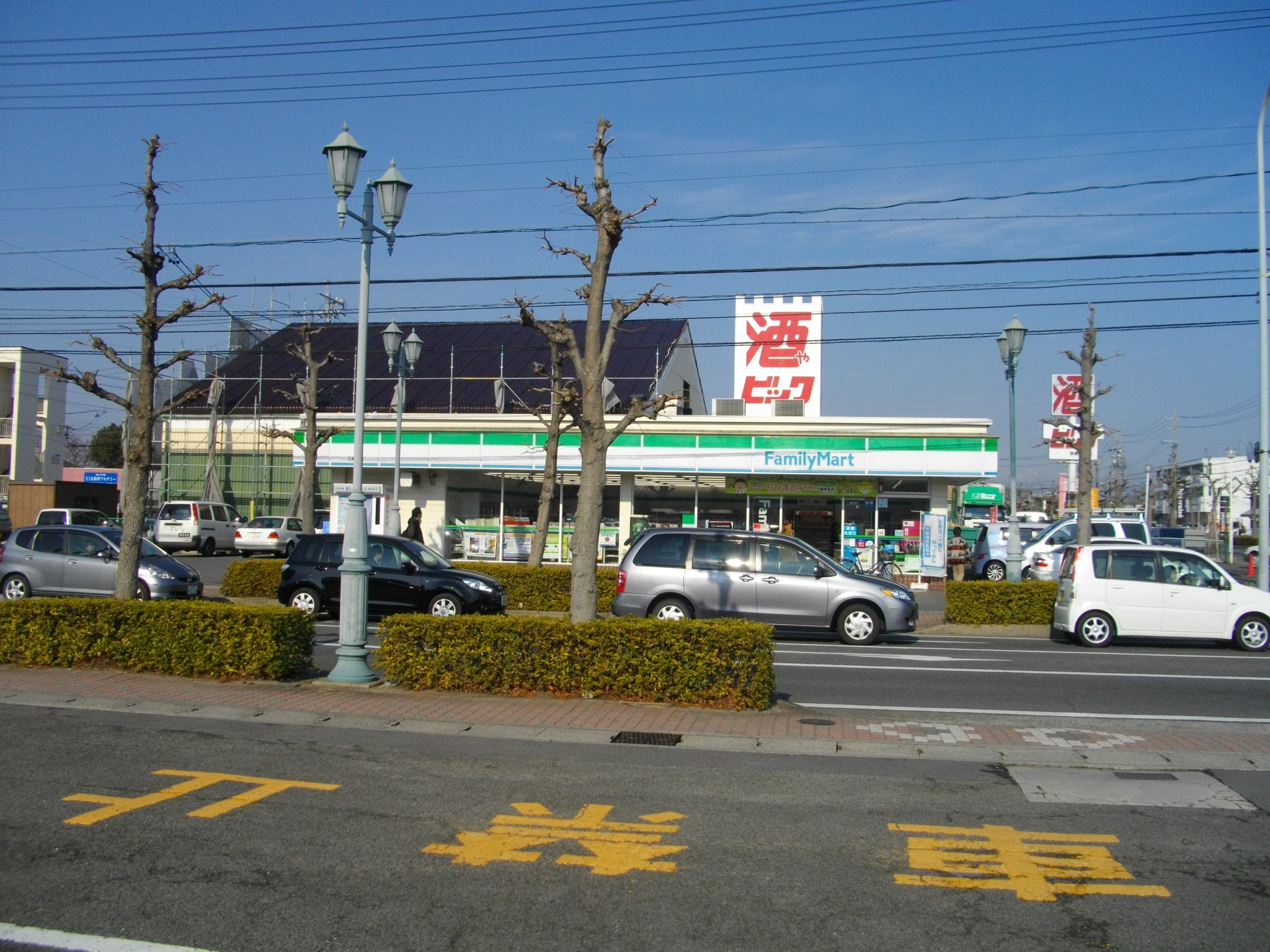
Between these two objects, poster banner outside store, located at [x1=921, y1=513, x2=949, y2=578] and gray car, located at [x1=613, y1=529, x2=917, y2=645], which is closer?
gray car, located at [x1=613, y1=529, x2=917, y2=645]

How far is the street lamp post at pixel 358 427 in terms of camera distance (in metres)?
11.0

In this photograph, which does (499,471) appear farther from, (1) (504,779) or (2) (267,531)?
(1) (504,779)

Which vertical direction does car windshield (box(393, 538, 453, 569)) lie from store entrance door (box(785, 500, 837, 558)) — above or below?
below

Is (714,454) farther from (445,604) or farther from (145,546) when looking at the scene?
(145,546)

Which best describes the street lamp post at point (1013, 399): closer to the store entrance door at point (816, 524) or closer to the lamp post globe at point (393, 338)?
the store entrance door at point (816, 524)

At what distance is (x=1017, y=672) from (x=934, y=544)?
44.3 feet

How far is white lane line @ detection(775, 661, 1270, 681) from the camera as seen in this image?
Answer: 13227 millimetres

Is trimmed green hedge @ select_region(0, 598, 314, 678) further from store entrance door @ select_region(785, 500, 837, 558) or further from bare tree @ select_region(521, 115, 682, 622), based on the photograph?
store entrance door @ select_region(785, 500, 837, 558)

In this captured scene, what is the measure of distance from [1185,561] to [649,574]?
8536mm

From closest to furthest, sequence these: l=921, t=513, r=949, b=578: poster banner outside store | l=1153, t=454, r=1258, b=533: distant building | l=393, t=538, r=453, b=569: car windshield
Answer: l=393, t=538, r=453, b=569: car windshield
l=921, t=513, r=949, b=578: poster banner outside store
l=1153, t=454, r=1258, b=533: distant building

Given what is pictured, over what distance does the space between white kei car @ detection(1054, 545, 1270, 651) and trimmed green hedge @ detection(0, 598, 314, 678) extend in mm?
11894

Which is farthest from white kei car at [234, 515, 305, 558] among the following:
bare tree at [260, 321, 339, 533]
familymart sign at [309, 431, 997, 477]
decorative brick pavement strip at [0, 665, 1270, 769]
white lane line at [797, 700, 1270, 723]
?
white lane line at [797, 700, 1270, 723]

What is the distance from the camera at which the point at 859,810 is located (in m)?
6.71

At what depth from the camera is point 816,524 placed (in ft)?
92.1
